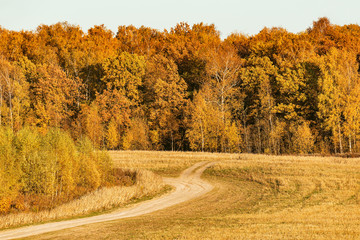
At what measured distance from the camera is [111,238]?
55.5 feet

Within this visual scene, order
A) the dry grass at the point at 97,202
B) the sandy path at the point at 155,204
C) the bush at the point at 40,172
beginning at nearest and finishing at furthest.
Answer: the sandy path at the point at 155,204 → the dry grass at the point at 97,202 → the bush at the point at 40,172

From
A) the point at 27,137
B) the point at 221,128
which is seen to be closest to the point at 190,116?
the point at 221,128

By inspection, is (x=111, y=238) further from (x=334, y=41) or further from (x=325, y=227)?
(x=334, y=41)

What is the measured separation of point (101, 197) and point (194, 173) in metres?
16.5

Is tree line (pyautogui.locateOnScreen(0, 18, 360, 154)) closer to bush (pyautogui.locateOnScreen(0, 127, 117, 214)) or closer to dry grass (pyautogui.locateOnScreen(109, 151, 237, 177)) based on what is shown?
dry grass (pyautogui.locateOnScreen(109, 151, 237, 177))

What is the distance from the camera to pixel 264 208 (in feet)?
74.7

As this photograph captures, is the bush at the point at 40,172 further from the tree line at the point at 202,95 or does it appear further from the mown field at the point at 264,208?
the tree line at the point at 202,95

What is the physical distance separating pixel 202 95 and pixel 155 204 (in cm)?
3893

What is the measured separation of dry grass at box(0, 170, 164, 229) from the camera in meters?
21.9

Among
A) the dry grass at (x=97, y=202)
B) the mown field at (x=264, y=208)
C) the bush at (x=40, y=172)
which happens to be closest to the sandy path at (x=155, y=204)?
the mown field at (x=264, y=208)

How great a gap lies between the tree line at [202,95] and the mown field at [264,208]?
17.3 meters

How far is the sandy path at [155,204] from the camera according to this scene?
1970 cm

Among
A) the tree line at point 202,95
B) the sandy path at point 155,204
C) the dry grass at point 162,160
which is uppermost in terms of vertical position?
the tree line at point 202,95

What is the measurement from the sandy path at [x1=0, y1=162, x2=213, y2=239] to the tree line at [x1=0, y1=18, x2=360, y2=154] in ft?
65.6
